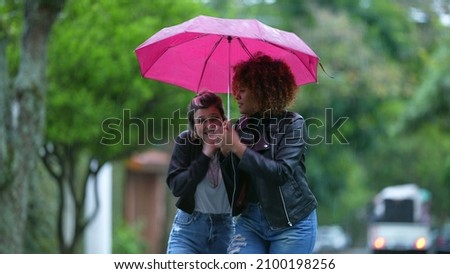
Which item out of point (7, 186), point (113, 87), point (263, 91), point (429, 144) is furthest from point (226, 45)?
point (429, 144)

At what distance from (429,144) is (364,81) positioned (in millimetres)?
20595

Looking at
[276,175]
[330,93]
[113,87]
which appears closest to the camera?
[276,175]

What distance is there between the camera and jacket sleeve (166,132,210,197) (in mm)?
5316

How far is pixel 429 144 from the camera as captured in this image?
154 ft

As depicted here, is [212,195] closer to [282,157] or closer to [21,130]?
[282,157]

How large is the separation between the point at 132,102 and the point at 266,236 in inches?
418

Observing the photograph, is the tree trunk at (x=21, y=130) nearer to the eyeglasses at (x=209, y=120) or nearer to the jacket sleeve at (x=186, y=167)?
the jacket sleeve at (x=186, y=167)

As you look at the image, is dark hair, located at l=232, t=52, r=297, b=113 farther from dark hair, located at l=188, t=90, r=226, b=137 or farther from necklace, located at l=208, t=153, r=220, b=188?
necklace, located at l=208, t=153, r=220, b=188

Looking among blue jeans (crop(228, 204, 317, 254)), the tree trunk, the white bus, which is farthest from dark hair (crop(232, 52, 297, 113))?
the white bus

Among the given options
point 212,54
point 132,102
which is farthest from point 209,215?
point 132,102

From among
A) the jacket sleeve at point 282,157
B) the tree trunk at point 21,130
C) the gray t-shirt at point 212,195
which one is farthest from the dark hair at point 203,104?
the tree trunk at point 21,130

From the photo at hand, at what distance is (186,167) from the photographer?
5.44m

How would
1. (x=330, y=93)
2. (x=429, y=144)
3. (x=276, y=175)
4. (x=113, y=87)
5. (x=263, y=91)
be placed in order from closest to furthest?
(x=276, y=175) < (x=263, y=91) < (x=113, y=87) < (x=330, y=93) < (x=429, y=144)
